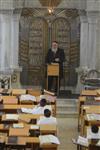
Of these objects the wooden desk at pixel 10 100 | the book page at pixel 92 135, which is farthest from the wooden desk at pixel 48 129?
the wooden desk at pixel 10 100

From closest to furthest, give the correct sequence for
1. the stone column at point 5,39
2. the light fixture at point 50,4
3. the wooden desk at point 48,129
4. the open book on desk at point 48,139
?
the open book on desk at point 48,139, the wooden desk at point 48,129, the stone column at point 5,39, the light fixture at point 50,4

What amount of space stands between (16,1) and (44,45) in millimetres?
1973

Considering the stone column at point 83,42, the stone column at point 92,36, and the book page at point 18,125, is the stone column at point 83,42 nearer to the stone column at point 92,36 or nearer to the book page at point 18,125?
the stone column at point 92,36

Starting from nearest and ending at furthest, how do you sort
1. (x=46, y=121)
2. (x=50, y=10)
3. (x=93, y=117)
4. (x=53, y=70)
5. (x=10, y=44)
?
(x=46, y=121) → (x=93, y=117) → (x=53, y=70) → (x=10, y=44) → (x=50, y=10)

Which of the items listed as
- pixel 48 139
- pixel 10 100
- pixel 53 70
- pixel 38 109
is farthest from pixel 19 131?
pixel 53 70

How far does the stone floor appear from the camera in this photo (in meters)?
14.0

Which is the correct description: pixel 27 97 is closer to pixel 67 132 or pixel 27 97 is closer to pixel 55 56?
pixel 67 132

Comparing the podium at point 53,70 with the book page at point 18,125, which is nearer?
the book page at point 18,125

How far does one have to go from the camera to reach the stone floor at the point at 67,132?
1404 cm

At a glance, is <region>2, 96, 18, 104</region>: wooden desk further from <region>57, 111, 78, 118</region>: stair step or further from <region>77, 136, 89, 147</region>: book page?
<region>77, 136, 89, 147</region>: book page

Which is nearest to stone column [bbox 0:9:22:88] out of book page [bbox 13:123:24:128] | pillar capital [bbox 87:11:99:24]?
pillar capital [bbox 87:11:99:24]

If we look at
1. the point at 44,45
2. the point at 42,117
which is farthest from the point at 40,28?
the point at 42,117

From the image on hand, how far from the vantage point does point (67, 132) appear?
15711 millimetres

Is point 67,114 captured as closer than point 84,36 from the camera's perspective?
Yes
